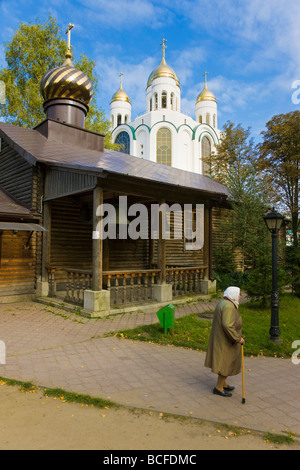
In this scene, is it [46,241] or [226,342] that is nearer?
[226,342]

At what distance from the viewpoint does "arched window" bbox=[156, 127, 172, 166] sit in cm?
4281

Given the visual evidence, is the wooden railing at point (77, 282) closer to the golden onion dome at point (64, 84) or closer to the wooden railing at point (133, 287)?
the wooden railing at point (133, 287)

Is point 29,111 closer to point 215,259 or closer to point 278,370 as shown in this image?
point 215,259

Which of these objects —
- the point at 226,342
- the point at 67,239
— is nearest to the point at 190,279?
the point at 67,239

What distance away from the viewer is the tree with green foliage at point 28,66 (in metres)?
19.8

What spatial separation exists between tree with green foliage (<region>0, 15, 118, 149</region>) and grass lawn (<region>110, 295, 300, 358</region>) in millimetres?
17845

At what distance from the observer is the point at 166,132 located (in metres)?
43.1

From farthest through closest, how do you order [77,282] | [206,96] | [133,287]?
[206,96]
[133,287]
[77,282]

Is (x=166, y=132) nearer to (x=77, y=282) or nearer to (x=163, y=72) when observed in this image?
(x=163, y=72)

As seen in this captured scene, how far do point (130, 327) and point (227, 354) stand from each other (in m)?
3.37

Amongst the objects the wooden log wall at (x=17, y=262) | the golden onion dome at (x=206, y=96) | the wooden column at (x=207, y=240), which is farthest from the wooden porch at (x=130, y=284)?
the golden onion dome at (x=206, y=96)

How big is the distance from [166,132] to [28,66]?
81.1ft

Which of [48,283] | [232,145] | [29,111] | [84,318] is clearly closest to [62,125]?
[48,283]

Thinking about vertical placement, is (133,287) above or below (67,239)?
below
